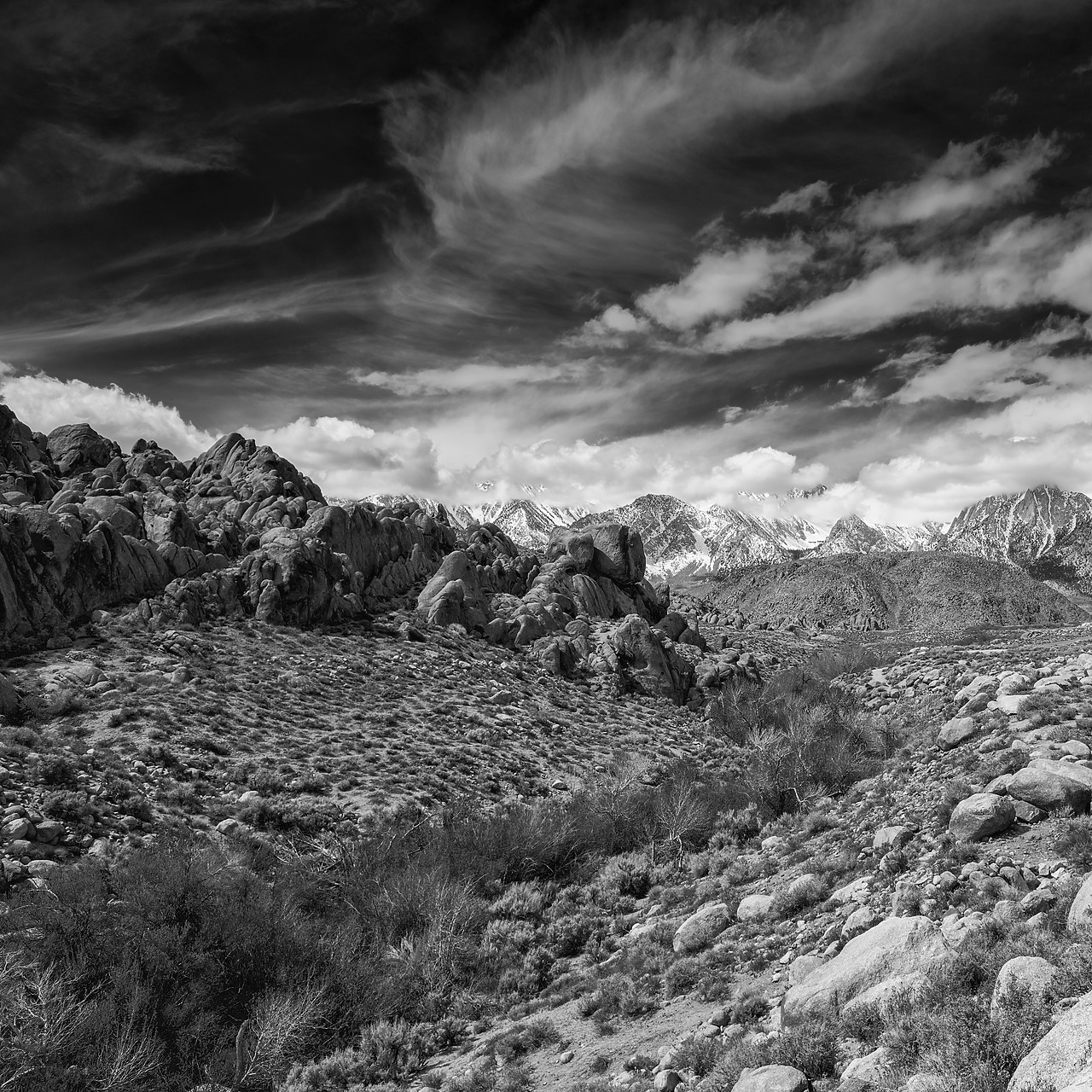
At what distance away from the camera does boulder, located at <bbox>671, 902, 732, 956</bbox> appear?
13875 millimetres

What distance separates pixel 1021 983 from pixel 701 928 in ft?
28.1

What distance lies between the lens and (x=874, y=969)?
9016 millimetres

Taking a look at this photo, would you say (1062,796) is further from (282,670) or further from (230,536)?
(230,536)

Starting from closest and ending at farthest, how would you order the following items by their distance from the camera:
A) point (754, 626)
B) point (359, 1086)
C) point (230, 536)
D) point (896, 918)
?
1. point (896, 918)
2. point (359, 1086)
3. point (230, 536)
4. point (754, 626)

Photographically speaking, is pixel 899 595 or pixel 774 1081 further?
pixel 899 595

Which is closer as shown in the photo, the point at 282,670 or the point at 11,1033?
the point at 11,1033

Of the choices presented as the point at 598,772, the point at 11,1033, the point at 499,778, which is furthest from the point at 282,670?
the point at 11,1033

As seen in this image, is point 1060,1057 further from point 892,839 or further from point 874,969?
point 892,839

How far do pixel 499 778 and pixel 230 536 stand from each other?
37684 millimetres

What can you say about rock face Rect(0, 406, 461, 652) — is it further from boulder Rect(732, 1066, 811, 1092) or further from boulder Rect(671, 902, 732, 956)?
boulder Rect(732, 1066, 811, 1092)

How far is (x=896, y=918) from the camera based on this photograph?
32.7 ft

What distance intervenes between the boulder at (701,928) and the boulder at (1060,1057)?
29.9 feet

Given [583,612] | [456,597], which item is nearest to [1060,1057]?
[456,597]

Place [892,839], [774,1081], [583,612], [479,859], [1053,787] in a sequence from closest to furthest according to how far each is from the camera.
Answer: [774,1081] → [1053,787] → [892,839] → [479,859] → [583,612]
